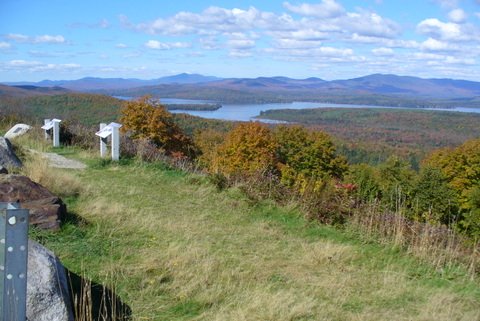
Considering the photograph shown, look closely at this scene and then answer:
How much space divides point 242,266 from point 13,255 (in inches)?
128

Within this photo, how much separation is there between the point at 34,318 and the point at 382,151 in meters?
61.4

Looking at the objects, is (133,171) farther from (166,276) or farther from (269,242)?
(166,276)

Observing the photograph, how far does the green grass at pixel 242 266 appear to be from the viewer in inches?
169

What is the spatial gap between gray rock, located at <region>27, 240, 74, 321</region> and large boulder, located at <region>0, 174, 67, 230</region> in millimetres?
2129

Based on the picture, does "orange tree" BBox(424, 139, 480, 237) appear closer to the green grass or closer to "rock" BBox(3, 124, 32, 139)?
"rock" BBox(3, 124, 32, 139)

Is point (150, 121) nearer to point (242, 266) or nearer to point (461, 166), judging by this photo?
point (461, 166)

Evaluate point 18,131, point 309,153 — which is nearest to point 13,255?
point 18,131

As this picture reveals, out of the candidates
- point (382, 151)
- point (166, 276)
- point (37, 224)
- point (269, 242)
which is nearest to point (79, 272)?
point (166, 276)

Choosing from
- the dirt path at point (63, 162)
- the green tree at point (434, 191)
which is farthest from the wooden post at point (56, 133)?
the green tree at point (434, 191)

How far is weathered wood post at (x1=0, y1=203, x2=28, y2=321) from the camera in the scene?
227cm

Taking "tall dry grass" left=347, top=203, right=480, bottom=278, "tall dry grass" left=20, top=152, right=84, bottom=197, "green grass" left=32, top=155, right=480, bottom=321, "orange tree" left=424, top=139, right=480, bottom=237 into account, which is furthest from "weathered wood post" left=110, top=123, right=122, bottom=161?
"orange tree" left=424, top=139, right=480, bottom=237

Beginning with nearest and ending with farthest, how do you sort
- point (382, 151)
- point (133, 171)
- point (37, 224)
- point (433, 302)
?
point (433, 302), point (37, 224), point (133, 171), point (382, 151)

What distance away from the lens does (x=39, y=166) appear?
8.33m

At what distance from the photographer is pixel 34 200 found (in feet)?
19.6
